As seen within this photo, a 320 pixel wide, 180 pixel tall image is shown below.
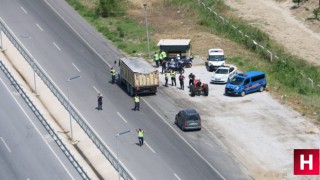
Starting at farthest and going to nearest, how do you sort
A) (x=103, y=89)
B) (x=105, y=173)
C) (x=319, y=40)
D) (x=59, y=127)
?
(x=319, y=40), (x=103, y=89), (x=59, y=127), (x=105, y=173)

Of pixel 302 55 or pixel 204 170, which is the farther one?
pixel 302 55

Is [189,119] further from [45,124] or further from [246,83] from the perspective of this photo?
[45,124]

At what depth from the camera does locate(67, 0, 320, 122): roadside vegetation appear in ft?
281

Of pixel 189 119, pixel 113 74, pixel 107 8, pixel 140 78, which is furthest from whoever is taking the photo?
pixel 107 8

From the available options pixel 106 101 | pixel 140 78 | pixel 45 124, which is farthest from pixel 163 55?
pixel 45 124

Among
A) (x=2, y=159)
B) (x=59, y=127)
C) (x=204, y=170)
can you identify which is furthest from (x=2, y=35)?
(x=204, y=170)

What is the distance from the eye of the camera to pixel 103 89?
8631cm

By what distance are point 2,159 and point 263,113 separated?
2657 cm

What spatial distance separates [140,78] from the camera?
272 ft

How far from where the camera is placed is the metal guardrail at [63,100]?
214ft

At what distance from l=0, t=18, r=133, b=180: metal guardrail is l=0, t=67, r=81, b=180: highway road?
3.12 m

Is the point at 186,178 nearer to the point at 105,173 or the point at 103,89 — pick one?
the point at 105,173

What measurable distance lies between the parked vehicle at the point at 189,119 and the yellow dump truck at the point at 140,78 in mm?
8717

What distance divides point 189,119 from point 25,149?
1533 centimetres
